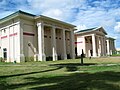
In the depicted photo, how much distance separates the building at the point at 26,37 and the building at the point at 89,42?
18089 millimetres

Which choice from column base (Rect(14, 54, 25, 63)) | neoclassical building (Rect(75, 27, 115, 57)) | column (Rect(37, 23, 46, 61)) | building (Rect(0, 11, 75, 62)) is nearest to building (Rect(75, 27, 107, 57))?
neoclassical building (Rect(75, 27, 115, 57))

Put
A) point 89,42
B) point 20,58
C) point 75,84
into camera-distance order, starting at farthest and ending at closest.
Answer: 1. point 89,42
2. point 20,58
3. point 75,84

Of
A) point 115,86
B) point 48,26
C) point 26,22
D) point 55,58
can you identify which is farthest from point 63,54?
point 115,86

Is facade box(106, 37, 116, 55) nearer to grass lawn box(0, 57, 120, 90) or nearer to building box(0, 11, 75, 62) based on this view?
building box(0, 11, 75, 62)

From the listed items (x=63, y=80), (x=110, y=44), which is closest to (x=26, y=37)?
(x=63, y=80)

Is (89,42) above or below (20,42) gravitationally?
above

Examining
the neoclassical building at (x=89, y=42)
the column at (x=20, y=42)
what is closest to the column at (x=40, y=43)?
the column at (x=20, y=42)

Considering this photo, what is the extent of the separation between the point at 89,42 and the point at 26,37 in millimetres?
30739

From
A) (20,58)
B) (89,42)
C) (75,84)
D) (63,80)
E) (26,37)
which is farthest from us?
(89,42)

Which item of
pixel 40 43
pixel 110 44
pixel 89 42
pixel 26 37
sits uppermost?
pixel 89 42

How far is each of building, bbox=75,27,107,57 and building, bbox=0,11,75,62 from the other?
1809cm

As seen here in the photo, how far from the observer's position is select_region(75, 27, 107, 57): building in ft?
177

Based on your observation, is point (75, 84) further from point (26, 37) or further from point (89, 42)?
point (89, 42)

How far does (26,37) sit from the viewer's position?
108 feet
